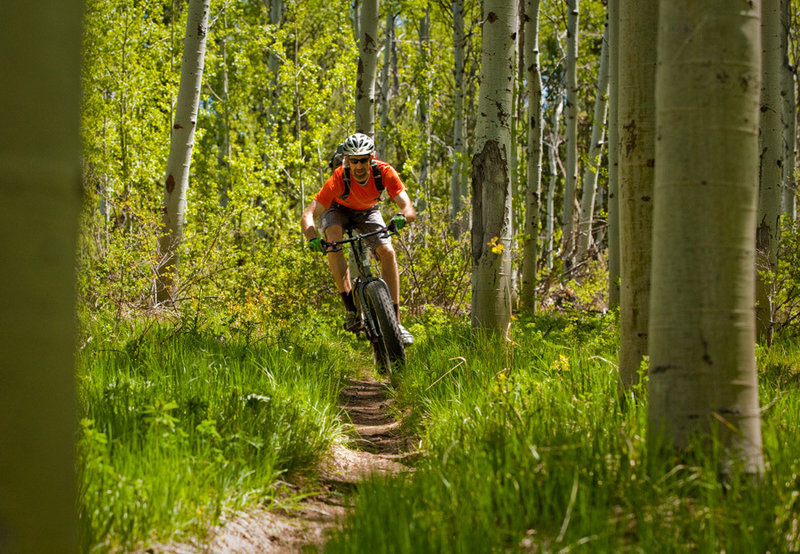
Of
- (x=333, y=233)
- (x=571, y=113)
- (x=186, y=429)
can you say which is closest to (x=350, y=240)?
(x=333, y=233)

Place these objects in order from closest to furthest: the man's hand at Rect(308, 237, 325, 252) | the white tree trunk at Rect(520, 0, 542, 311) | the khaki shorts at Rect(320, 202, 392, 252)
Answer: the man's hand at Rect(308, 237, 325, 252) < the khaki shorts at Rect(320, 202, 392, 252) < the white tree trunk at Rect(520, 0, 542, 311)

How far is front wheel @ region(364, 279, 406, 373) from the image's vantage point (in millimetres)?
6219

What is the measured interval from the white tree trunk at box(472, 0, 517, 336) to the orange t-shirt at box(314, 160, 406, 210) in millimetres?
770

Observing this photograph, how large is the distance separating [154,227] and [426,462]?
659 cm

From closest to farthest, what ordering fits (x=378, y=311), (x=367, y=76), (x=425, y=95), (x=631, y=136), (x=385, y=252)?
(x=631, y=136) < (x=378, y=311) < (x=385, y=252) < (x=367, y=76) < (x=425, y=95)

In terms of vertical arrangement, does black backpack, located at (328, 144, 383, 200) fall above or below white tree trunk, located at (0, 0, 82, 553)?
above

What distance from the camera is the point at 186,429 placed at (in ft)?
10.4

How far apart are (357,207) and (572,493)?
5009 mm

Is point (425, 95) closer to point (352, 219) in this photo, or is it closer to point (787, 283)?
point (352, 219)

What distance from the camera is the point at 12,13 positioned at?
1041 mm

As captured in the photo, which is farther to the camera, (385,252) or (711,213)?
(385,252)

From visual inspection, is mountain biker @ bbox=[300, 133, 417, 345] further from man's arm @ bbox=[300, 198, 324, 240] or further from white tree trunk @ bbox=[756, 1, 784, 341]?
white tree trunk @ bbox=[756, 1, 784, 341]

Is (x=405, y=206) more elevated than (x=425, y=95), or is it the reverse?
(x=425, y=95)

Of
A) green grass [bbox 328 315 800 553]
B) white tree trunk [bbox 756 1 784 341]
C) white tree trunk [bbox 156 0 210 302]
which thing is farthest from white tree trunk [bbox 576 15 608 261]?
green grass [bbox 328 315 800 553]
